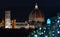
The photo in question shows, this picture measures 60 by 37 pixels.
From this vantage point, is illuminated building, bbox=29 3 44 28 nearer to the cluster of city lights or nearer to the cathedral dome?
the cathedral dome

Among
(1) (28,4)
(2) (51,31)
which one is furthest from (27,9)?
(2) (51,31)

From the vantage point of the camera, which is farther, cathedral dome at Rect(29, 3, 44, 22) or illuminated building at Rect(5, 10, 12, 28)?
illuminated building at Rect(5, 10, 12, 28)

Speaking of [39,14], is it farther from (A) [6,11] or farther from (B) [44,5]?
(A) [6,11]

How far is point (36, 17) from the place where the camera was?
1.49 meters

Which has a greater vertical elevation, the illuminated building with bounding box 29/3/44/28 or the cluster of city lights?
the illuminated building with bounding box 29/3/44/28

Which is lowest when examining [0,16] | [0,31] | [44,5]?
[0,31]

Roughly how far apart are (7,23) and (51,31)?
18.2 inches

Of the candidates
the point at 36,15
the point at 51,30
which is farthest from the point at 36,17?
the point at 51,30

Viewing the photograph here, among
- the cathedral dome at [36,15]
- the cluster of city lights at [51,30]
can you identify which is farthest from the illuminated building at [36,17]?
the cluster of city lights at [51,30]

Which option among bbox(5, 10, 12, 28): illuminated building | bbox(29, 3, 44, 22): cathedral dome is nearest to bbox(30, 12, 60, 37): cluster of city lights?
bbox(29, 3, 44, 22): cathedral dome

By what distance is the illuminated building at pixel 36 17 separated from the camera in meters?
1.48

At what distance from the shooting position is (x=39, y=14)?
149 cm

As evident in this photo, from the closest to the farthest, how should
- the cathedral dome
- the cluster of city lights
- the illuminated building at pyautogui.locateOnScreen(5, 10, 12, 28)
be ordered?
the cluster of city lights → the cathedral dome → the illuminated building at pyautogui.locateOnScreen(5, 10, 12, 28)

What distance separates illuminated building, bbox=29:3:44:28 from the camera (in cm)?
148
